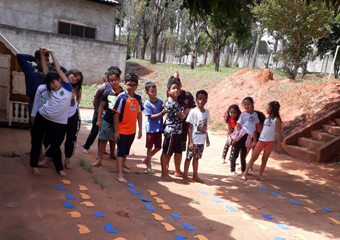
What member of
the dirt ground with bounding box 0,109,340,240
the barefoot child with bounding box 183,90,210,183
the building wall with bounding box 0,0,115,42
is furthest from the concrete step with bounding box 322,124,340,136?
the building wall with bounding box 0,0,115,42

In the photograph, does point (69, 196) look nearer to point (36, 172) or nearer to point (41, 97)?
point (36, 172)

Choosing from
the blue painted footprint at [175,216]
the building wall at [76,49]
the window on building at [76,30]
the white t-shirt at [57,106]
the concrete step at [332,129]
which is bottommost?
the blue painted footprint at [175,216]

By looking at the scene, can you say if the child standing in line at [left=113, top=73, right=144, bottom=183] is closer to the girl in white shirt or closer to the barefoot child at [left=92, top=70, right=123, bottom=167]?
the barefoot child at [left=92, top=70, right=123, bottom=167]

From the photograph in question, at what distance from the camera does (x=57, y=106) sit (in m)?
4.50

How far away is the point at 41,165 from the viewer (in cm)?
495

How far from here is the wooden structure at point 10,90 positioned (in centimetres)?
727

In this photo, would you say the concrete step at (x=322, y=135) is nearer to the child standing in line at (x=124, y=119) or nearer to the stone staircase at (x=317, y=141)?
the stone staircase at (x=317, y=141)

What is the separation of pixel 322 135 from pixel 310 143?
1.53ft

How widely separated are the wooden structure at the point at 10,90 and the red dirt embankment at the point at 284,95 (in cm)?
775

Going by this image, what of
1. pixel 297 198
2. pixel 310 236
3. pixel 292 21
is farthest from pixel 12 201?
pixel 292 21

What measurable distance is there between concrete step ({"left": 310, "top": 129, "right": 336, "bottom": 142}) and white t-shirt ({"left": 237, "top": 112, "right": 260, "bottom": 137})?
12.2ft

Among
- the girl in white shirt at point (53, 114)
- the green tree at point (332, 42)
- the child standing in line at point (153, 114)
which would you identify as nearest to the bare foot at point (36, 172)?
the girl in white shirt at point (53, 114)

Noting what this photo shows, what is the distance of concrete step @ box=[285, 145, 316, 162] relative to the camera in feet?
27.7

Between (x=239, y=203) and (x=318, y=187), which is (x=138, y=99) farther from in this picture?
(x=318, y=187)
